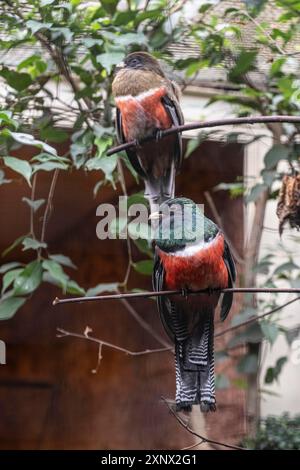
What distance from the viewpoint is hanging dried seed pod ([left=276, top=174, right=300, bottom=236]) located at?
1.33 m

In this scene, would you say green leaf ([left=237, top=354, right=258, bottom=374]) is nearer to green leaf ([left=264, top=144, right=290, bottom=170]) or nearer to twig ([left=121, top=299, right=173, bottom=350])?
twig ([left=121, top=299, right=173, bottom=350])

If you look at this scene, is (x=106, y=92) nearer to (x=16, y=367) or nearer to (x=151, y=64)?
(x=151, y=64)

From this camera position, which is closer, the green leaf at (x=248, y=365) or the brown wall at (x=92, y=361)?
the green leaf at (x=248, y=365)

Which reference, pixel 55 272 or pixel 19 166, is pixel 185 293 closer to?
pixel 19 166

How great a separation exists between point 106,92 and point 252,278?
2.13 feet

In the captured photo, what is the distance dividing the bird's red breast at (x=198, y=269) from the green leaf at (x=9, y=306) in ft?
2.10

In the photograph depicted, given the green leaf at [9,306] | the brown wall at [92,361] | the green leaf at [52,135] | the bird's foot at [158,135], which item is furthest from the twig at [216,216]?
the bird's foot at [158,135]

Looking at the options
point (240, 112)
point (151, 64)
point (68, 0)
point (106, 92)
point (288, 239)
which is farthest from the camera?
point (288, 239)

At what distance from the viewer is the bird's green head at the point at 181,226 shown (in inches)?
34.6

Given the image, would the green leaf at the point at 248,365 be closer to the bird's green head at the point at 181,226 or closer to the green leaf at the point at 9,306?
the green leaf at the point at 9,306

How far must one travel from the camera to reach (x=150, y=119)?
108cm

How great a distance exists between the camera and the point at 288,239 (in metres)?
2.06

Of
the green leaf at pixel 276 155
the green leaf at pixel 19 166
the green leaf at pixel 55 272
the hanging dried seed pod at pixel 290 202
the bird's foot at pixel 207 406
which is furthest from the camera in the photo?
the green leaf at pixel 276 155
